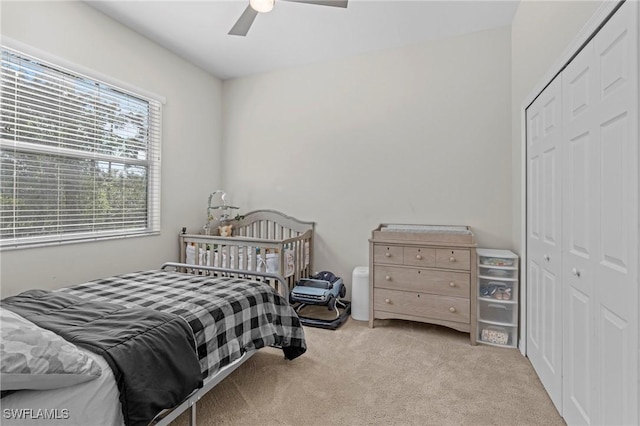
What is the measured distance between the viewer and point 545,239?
1.98m

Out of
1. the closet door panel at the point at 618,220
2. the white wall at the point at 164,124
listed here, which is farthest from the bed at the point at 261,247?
the closet door panel at the point at 618,220

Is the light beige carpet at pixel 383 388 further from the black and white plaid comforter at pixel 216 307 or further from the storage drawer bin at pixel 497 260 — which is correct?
the storage drawer bin at pixel 497 260

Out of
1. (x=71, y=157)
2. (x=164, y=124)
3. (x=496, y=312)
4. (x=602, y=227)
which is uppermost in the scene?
(x=164, y=124)

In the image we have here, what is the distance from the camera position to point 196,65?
3.77m

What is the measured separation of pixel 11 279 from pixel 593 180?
351cm

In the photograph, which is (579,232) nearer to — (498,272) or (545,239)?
(545,239)

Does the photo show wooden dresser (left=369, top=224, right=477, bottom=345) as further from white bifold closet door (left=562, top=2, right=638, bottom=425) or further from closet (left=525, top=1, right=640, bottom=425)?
white bifold closet door (left=562, top=2, right=638, bottom=425)

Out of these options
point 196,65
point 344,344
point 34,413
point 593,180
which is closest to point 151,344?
point 34,413

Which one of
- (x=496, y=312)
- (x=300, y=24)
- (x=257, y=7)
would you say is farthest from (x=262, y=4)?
(x=496, y=312)

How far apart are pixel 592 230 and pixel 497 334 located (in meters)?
1.58

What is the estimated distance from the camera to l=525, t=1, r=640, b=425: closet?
3.66ft

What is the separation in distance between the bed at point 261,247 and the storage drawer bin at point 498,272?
1779 millimetres

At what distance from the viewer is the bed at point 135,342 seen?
40.8 inches

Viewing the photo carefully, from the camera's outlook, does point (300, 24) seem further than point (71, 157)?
Yes
